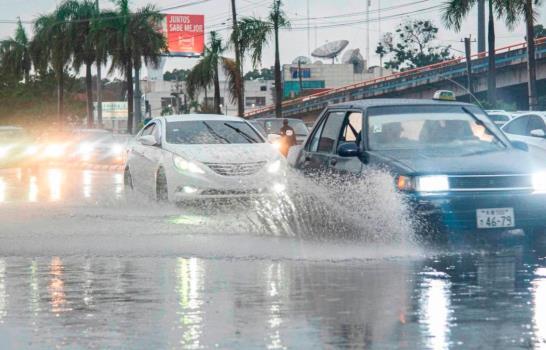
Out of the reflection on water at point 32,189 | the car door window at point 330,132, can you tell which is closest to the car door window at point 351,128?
the car door window at point 330,132

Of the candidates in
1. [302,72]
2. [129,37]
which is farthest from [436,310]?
[302,72]

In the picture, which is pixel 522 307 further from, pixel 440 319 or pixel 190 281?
pixel 190 281

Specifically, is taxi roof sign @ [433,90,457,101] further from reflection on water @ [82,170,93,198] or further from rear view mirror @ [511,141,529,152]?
reflection on water @ [82,170,93,198]

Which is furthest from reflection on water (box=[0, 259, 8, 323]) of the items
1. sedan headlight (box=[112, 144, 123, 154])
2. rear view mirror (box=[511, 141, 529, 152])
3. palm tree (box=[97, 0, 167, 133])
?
palm tree (box=[97, 0, 167, 133])

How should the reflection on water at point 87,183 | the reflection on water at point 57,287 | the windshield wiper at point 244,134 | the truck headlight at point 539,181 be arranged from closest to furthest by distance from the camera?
the reflection on water at point 57,287
the truck headlight at point 539,181
the windshield wiper at point 244,134
the reflection on water at point 87,183

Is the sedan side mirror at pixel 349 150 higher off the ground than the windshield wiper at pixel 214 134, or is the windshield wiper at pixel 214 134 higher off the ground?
the windshield wiper at pixel 214 134

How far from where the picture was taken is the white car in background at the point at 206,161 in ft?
60.1

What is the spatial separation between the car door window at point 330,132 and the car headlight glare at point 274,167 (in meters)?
3.53

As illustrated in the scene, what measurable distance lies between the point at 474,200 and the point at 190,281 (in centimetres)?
324

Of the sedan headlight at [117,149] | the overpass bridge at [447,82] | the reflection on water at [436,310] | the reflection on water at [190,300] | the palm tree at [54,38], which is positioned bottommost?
the reflection on water at [436,310]

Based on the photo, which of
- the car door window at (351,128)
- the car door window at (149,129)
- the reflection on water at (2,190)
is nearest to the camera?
the car door window at (351,128)

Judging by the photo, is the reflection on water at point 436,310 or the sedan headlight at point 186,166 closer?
the reflection on water at point 436,310

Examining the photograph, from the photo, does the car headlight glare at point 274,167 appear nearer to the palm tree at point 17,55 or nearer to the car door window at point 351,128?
the car door window at point 351,128

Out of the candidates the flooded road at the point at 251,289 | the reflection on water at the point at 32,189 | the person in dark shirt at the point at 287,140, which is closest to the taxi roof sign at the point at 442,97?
the flooded road at the point at 251,289
